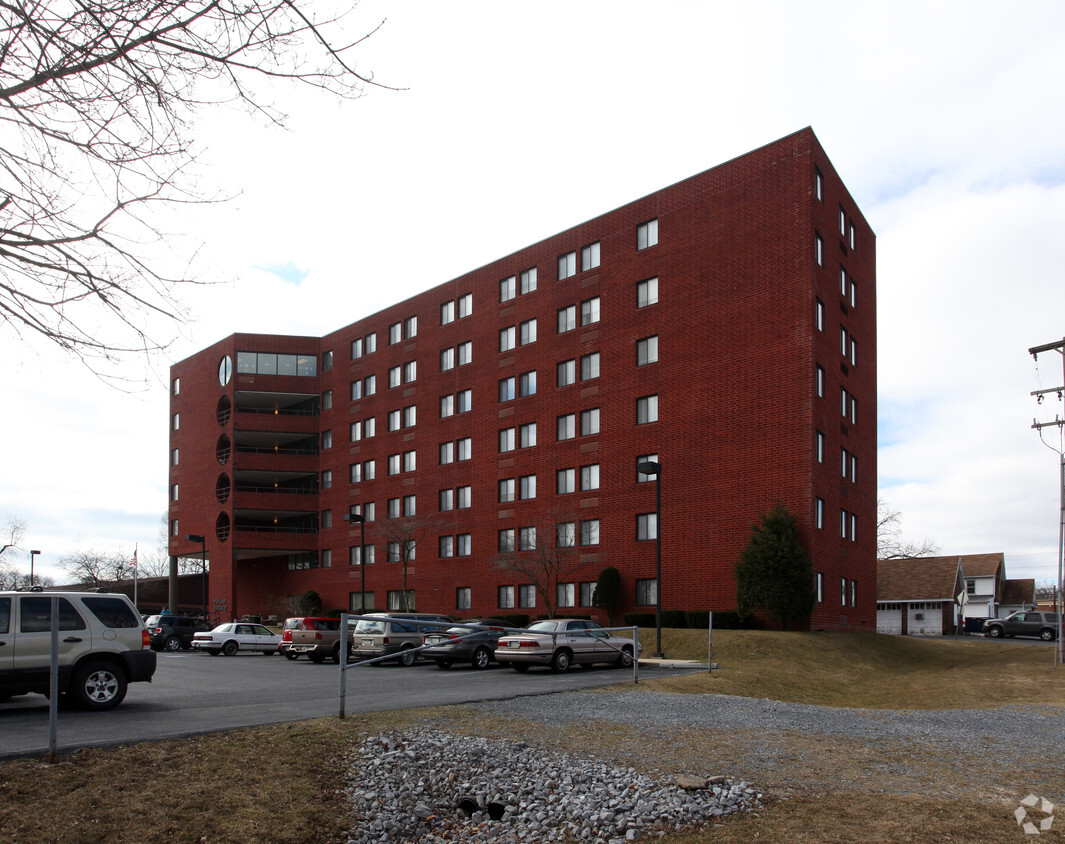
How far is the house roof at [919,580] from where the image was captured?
210ft

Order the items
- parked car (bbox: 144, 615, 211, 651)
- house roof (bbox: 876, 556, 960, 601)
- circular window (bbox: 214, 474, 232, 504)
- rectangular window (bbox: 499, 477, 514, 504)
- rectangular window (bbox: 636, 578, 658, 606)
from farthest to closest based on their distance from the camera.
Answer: circular window (bbox: 214, 474, 232, 504) → house roof (bbox: 876, 556, 960, 601) → rectangular window (bbox: 499, 477, 514, 504) → parked car (bbox: 144, 615, 211, 651) → rectangular window (bbox: 636, 578, 658, 606)

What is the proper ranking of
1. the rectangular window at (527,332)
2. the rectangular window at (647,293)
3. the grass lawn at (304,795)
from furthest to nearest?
the rectangular window at (527,332)
the rectangular window at (647,293)
the grass lawn at (304,795)

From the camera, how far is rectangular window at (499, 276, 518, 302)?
2015 inches

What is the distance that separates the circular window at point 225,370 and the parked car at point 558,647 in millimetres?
47002

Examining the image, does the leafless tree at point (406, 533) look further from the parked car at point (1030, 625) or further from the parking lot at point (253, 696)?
the parked car at point (1030, 625)

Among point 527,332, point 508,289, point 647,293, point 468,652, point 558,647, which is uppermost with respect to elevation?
point 508,289

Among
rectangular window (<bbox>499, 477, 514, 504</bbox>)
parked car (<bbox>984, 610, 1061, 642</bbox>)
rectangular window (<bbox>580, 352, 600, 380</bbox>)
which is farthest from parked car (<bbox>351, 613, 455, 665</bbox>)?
parked car (<bbox>984, 610, 1061, 642</bbox>)

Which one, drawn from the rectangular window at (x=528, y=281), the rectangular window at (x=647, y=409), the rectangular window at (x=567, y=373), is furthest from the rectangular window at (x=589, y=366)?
the rectangular window at (x=528, y=281)

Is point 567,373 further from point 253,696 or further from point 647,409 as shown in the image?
point 253,696

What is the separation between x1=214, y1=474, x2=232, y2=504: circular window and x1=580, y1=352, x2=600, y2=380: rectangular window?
31663 mm

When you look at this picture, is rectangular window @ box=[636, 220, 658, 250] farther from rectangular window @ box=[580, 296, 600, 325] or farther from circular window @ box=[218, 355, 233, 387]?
circular window @ box=[218, 355, 233, 387]
